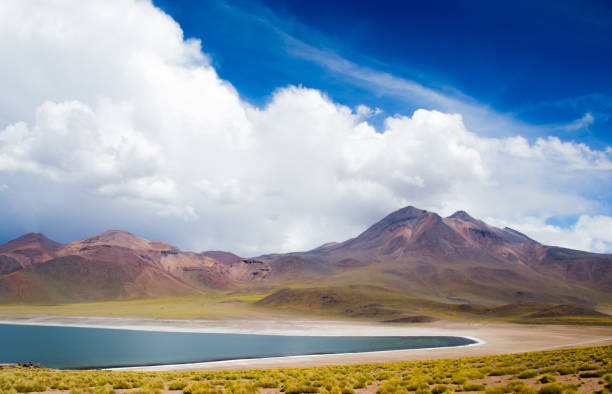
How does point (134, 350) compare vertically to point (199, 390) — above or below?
below

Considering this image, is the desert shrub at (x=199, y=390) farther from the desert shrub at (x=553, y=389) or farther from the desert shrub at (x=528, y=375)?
the desert shrub at (x=528, y=375)

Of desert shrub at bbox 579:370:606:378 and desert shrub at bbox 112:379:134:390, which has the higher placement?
desert shrub at bbox 579:370:606:378

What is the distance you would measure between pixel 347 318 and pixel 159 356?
95.6m

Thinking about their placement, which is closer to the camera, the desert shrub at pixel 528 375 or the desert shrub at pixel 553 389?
the desert shrub at pixel 553 389

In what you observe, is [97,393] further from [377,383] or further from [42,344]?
Result: [42,344]

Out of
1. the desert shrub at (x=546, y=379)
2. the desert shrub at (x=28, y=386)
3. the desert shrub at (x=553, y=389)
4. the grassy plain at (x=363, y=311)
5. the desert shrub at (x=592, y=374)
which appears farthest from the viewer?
the grassy plain at (x=363, y=311)

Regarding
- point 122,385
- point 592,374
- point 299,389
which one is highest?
point 592,374

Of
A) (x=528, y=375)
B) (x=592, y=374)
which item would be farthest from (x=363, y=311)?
(x=592, y=374)

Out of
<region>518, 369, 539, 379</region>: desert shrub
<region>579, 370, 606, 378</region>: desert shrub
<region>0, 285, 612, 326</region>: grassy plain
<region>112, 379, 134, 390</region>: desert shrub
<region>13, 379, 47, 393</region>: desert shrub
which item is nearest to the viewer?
<region>13, 379, 47, 393</region>: desert shrub

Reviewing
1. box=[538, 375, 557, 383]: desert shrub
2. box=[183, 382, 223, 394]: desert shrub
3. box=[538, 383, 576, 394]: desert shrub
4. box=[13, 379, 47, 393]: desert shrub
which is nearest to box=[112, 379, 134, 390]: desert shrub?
box=[13, 379, 47, 393]: desert shrub

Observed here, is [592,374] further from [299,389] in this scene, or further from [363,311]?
[363,311]

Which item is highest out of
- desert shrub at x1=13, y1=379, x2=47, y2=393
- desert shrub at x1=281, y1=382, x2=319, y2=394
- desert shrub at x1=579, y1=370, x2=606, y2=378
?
desert shrub at x1=579, y1=370, x2=606, y2=378

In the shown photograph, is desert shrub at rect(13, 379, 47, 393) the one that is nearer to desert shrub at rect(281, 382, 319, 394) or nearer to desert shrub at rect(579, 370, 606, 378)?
desert shrub at rect(281, 382, 319, 394)

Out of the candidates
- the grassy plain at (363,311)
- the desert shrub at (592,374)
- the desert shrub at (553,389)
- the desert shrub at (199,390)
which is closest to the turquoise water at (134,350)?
the desert shrub at (199,390)
